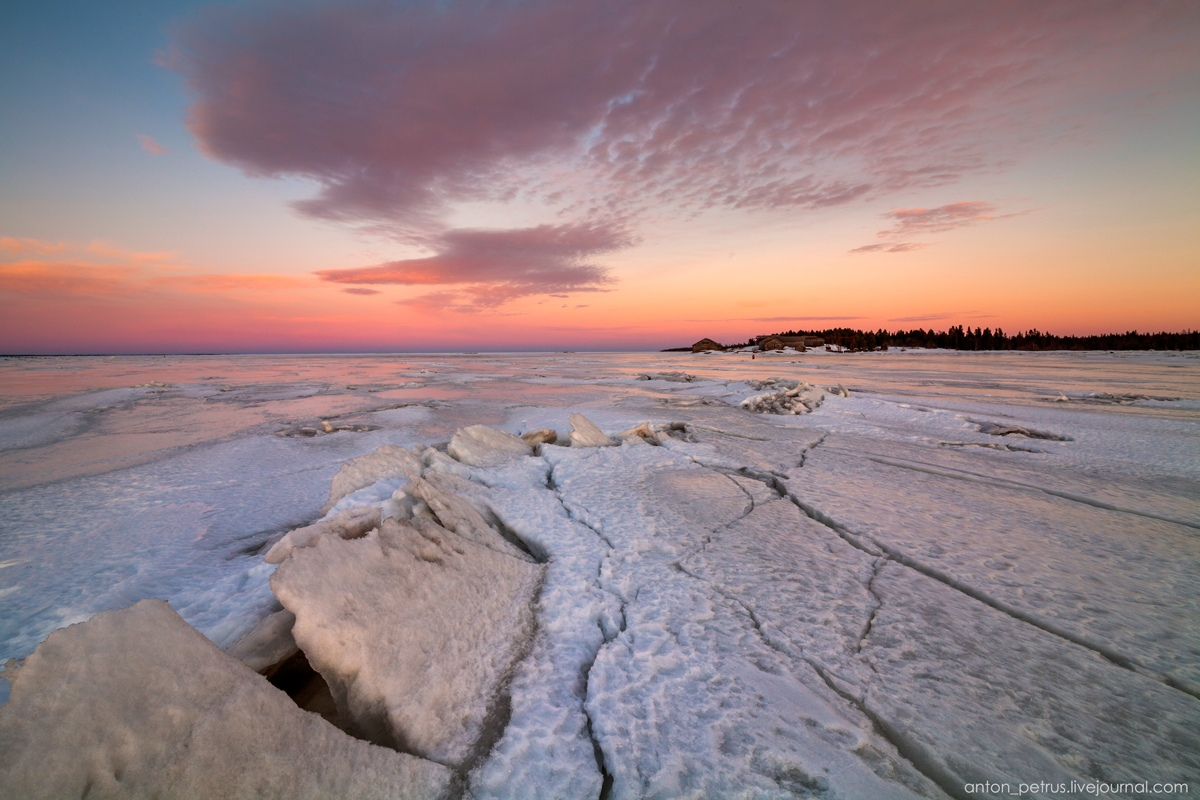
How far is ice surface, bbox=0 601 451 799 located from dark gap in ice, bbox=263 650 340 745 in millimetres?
348

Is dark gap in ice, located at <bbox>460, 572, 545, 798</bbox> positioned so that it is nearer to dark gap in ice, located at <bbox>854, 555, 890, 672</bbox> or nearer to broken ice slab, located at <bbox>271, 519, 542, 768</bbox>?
broken ice slab, located at <bbox>271, 519, 542, 768</bbox>

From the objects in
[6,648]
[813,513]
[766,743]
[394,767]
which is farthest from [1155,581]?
[6,648]

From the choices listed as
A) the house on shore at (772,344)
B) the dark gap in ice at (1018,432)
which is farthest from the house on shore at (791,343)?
the dark gap in ice at (1018,432)

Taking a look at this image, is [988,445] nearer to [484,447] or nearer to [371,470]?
[484,447]

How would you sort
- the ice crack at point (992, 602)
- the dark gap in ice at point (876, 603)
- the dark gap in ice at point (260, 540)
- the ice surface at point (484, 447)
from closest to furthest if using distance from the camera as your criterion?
the ice crack at point (992, 602), the dark gap in ice at point (876, 603), the dark gap in ice at point (260, 540), the ice surface at point (484, 447)

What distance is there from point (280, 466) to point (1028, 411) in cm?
928

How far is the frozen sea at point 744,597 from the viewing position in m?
1.17

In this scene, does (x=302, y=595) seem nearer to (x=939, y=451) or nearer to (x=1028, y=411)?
(x=939, y=451)

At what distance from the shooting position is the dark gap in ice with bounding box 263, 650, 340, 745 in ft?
4.75

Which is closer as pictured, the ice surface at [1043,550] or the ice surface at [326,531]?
the ice surface at [1043,550]

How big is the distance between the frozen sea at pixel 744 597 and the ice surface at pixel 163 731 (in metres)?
0.09

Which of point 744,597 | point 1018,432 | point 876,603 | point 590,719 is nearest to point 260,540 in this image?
point 590,719

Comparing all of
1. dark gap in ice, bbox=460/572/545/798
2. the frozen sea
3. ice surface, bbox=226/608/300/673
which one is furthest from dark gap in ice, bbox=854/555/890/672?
ice surface, bbox=226/608/300/673

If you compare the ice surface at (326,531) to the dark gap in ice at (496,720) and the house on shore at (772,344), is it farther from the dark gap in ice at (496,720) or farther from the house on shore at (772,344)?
the house on shore at (772,344)
